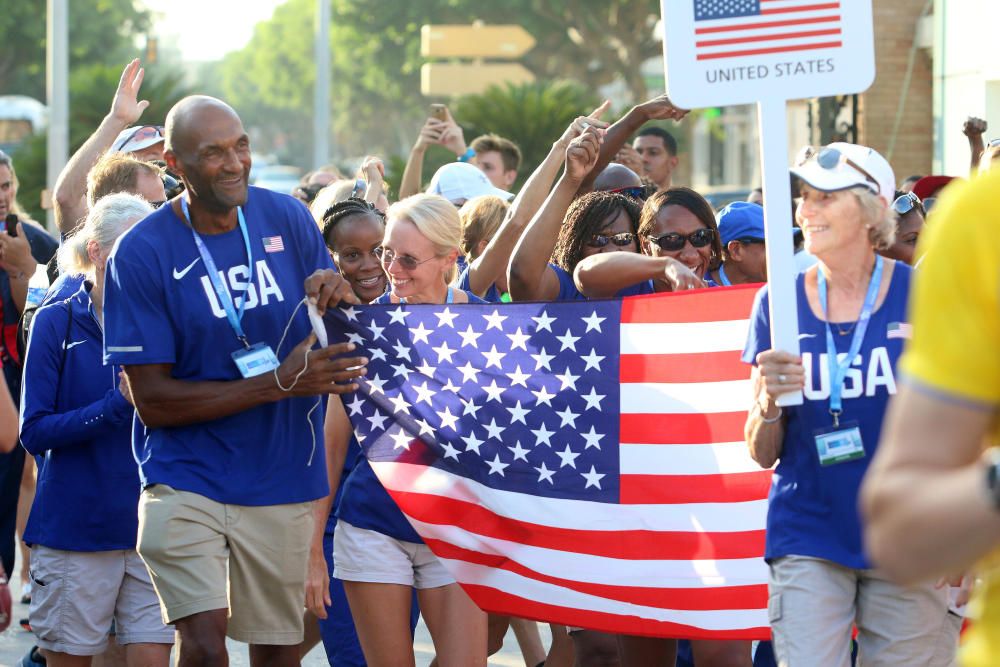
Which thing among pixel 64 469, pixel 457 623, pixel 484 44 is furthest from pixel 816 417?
pixel 484 44

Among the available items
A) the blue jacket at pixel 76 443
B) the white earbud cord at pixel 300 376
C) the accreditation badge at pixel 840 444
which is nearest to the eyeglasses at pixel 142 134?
the blue jacket at pixel 76 443

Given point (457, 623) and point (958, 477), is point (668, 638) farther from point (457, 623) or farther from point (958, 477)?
point (958, 477)

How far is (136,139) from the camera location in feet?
26.2

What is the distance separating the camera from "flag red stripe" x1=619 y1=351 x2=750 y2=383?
5.24m

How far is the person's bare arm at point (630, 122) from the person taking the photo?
601 cm

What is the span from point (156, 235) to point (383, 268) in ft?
4.02

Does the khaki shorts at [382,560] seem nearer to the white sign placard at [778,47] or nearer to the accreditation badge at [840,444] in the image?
the accreditation badge at [840,444]

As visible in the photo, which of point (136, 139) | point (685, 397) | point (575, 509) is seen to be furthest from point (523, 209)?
point (136, 139)

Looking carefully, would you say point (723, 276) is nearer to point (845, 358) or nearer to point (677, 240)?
point (677, 240)

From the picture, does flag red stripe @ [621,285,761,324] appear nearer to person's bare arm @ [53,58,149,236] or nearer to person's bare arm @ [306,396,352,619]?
person's bare arm @ [306,396,352,619]

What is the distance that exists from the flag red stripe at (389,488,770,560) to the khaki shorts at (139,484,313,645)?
44cm

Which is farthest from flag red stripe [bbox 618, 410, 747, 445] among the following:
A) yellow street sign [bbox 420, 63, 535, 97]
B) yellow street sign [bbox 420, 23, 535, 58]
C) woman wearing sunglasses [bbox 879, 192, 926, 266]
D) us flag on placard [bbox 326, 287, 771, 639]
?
yellow street sign [bbox 420, 23, 535, 58]

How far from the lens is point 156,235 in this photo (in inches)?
197

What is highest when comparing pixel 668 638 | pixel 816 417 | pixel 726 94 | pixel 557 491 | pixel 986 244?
pixel 726 94
